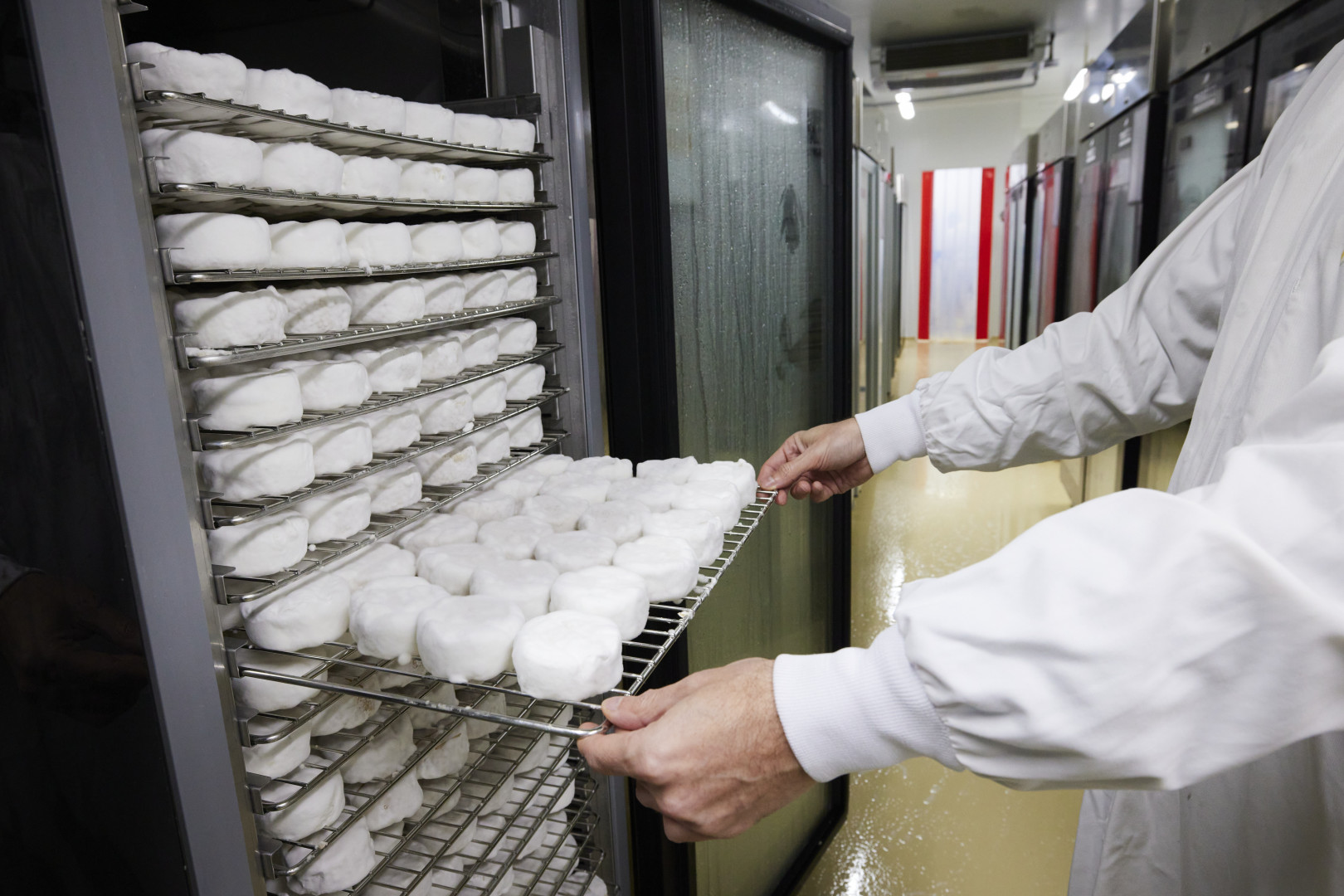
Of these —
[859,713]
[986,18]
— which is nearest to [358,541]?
[859,713]

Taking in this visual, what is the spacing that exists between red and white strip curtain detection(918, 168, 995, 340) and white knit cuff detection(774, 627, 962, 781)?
1260 cm

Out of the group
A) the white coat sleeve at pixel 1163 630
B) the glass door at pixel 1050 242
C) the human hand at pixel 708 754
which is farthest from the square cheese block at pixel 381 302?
the glass door at pixel 1050 242

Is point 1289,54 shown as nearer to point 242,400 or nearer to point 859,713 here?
point 859,713

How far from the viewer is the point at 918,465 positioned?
633cm

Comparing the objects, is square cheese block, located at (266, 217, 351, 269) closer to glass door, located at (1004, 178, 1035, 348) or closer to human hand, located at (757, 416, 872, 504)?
human hand, located at (757, 416, 872, 504)

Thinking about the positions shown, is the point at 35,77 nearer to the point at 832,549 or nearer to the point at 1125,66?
the point at 832,549

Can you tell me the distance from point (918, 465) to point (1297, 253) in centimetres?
542

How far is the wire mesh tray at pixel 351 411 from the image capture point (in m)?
0.89

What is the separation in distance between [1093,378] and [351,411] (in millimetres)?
1249

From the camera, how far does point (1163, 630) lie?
0.68m

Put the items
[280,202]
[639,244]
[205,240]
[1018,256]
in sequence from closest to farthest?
[205,240], [280,202], [639,244], [1018,256]

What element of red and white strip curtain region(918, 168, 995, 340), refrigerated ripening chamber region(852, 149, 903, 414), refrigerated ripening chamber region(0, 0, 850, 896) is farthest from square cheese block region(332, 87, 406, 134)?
red and white strip curtain region(918, 168, 995, 340)

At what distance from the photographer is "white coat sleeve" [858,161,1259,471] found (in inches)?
56.3

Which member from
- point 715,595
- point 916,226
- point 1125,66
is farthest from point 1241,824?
point 916,226
